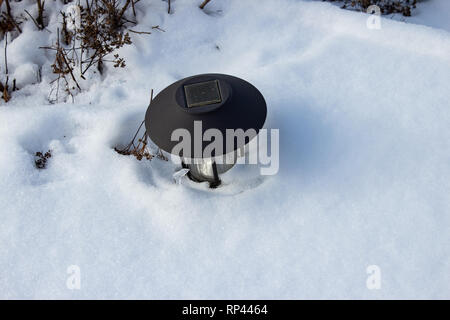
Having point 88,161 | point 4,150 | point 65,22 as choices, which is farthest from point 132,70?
point 4,150

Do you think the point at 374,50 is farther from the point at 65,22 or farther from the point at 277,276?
the point at 65,22

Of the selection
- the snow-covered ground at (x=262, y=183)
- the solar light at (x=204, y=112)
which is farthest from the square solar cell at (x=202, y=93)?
the snow-covered ground at (x=262, y=183)

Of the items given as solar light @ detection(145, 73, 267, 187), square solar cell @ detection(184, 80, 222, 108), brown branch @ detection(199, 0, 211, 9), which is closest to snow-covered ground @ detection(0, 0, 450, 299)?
brown branch @ detection(199, 0, 211, 9)

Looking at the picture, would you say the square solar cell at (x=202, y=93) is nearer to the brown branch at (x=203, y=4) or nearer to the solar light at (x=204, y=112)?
the solar light at (x=204, y=112)

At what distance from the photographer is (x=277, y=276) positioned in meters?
2.14

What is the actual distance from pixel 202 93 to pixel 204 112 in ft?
0.45

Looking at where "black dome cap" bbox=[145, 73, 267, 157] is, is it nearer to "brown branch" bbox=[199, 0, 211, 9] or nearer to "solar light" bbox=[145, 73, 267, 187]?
"solar light" bbox=[145, 73, 267, 187]

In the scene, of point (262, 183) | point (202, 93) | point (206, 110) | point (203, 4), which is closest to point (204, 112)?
point (206, 110)

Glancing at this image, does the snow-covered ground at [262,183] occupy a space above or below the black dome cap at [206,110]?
below

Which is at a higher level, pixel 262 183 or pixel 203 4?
→ pixel 203 4

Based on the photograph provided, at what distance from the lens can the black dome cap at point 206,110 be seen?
6.76 feet

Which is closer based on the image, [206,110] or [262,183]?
[206,110]

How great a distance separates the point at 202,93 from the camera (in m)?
2.13

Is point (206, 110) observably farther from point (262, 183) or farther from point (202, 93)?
point (262, 183)
